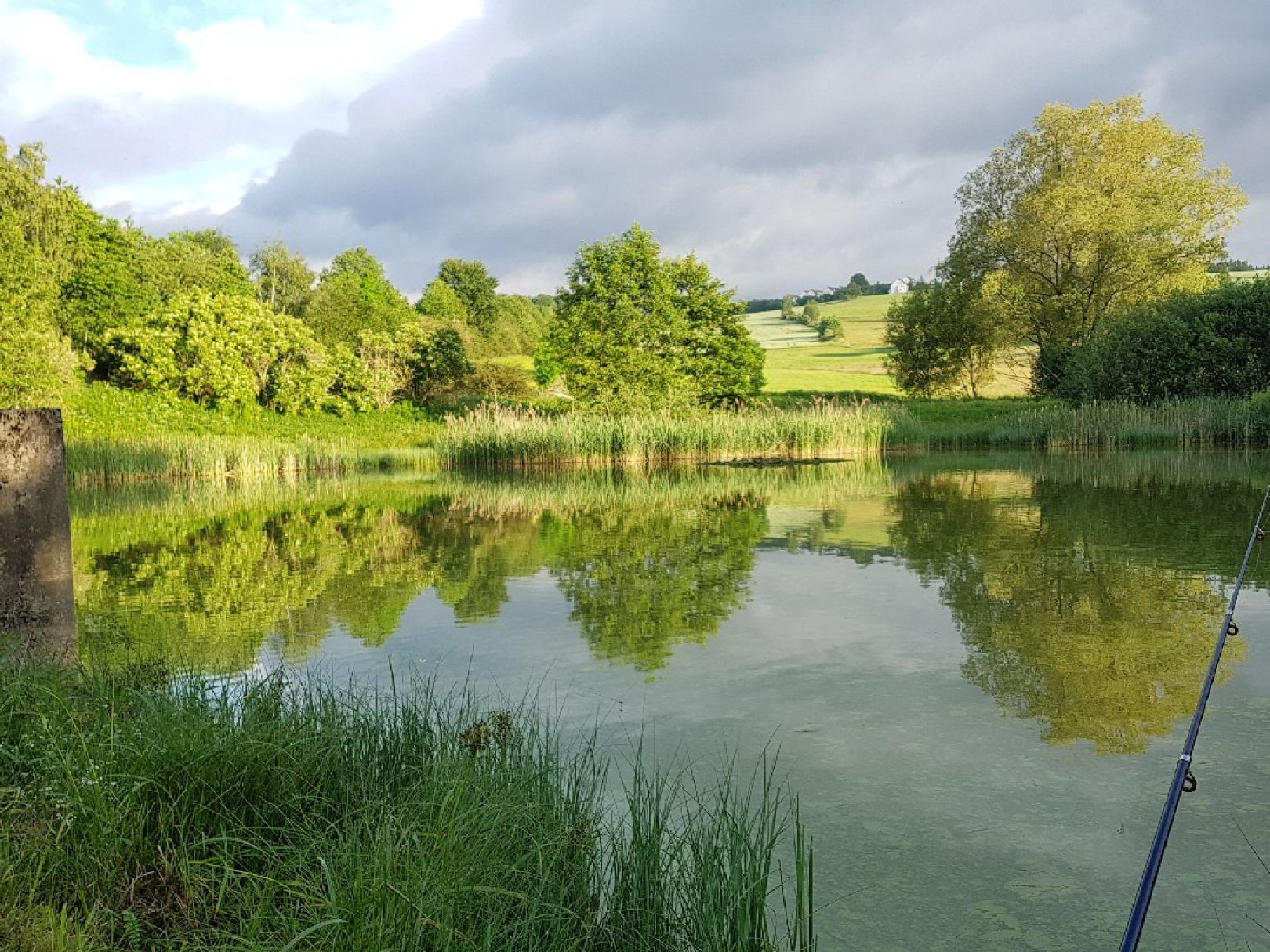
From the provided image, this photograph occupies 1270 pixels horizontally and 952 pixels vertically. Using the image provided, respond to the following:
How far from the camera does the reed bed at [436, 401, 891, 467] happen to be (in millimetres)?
21906

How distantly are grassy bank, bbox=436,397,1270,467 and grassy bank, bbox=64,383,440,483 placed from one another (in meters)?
3.21

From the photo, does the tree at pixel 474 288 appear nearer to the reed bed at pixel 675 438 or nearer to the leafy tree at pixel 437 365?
the leafy tree at pixel 437 365

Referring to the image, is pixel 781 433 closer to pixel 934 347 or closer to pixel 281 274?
pixel 934 347

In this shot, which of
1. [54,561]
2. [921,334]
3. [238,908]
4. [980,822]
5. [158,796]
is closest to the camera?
[238,908]

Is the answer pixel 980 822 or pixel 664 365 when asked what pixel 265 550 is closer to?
pixel 980 822

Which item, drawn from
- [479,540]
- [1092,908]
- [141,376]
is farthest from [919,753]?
[141,376]

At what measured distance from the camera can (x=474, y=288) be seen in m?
64.1

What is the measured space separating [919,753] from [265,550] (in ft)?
24.7

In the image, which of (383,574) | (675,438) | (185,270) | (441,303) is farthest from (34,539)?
(441,303)

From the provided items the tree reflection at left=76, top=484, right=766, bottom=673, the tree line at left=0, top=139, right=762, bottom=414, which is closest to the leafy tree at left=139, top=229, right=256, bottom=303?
the tree line at left=0, top=139, right=762, bottom=414

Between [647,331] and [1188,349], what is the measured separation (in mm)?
15050

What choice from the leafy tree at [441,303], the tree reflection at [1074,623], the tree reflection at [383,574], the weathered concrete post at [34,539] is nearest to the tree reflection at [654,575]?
the tree reflection at [383,574]

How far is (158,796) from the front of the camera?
2.60m

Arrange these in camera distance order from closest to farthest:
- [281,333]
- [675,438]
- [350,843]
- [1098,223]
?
1. [350,843]
2. [675,438]
3. [1098,223]
4. [281,333]
